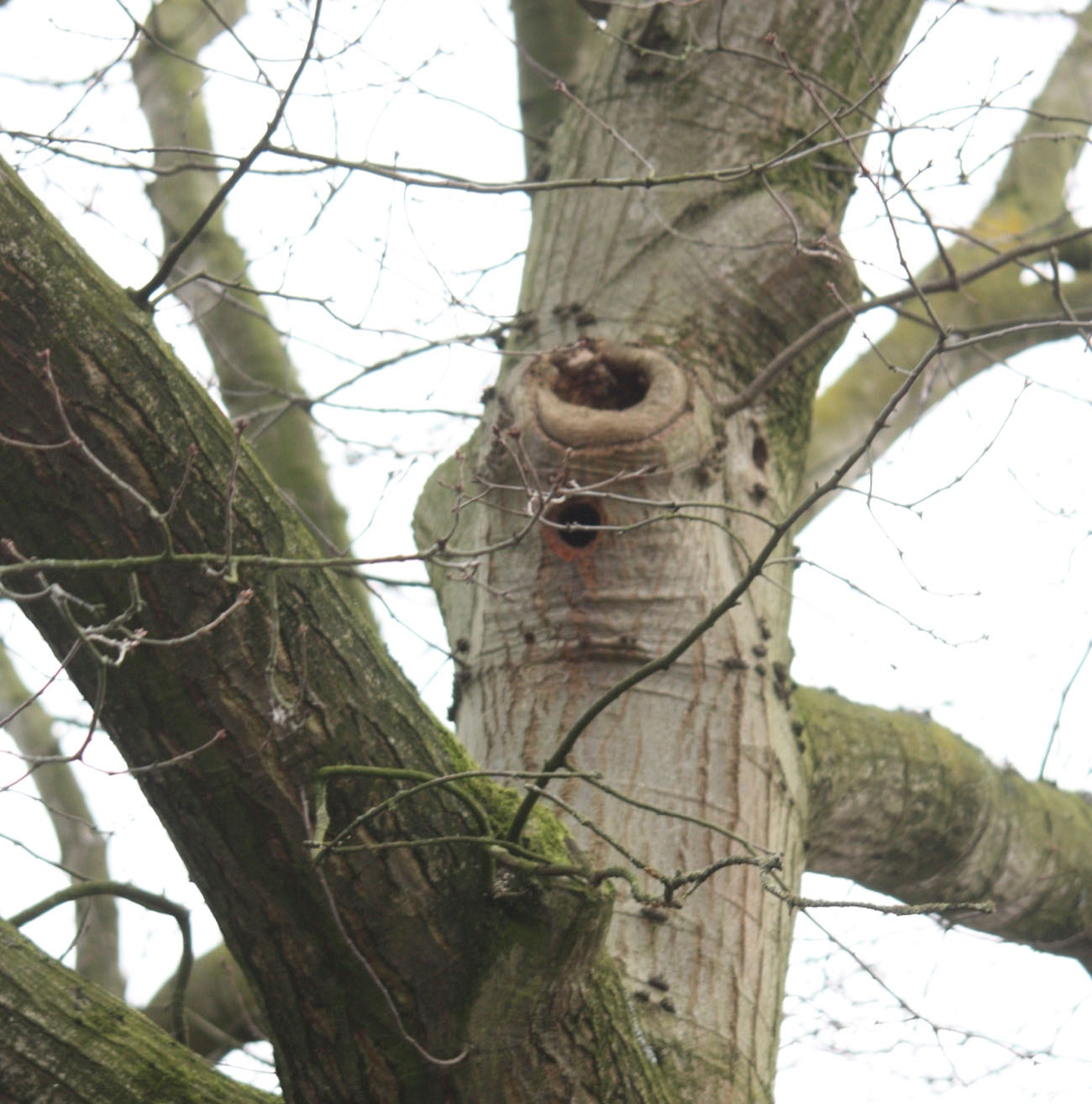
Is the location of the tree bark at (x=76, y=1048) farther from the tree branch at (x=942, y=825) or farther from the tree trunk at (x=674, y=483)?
the tree branch at (x=942, y=825)

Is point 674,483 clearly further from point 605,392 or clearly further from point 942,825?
point 942,825

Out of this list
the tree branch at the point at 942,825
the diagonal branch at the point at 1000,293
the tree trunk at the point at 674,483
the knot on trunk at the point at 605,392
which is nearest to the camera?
the tree trunk at the point at 674,483

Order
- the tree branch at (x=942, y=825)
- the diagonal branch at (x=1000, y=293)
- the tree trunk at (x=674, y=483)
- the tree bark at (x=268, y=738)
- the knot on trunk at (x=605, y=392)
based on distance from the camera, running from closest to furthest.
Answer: the tree bark at (x=268, y=738) → the tree trunk at (x=674, y=483) → the knot on trunk at (x=605, y=392) → the tree branch at (x=942, y=825) → the diagonal branch at (x=1000, y=293)

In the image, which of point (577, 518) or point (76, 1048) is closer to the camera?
point (76, 1048)

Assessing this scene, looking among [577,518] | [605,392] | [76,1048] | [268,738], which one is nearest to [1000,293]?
[605,392]

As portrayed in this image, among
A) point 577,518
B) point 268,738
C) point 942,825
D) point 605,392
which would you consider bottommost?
point 268,738

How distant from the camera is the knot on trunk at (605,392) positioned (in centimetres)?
248

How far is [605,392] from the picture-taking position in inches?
106

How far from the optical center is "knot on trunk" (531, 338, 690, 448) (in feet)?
8.13

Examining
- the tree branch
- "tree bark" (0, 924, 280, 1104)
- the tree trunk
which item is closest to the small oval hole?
the tree trunk

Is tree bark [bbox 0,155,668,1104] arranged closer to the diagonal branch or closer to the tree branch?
the tree branch

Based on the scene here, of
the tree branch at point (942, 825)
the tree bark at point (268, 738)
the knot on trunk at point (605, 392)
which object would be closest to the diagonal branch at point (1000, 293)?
the tree branch at point (942, 825)

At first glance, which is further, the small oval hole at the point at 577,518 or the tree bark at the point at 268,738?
the small oval hole at the point at 577,518

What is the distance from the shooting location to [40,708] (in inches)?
196
